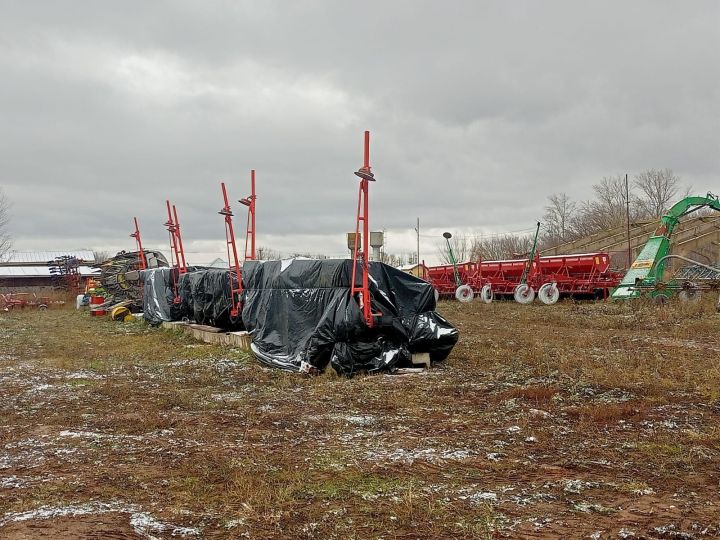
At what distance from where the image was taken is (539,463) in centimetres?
440

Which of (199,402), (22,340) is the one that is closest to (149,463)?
(199,402)

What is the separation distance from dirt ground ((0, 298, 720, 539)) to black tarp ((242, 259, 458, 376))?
0.41 metres

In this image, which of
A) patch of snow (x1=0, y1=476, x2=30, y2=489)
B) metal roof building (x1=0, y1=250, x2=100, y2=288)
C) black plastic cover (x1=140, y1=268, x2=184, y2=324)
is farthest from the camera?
metal roof building (x1=0, y1=250, x2=100, y2=288)

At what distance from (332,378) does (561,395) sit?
3.01 m

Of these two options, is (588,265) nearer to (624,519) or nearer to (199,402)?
(199,402)

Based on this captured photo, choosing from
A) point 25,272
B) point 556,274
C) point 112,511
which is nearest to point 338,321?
point 112,511

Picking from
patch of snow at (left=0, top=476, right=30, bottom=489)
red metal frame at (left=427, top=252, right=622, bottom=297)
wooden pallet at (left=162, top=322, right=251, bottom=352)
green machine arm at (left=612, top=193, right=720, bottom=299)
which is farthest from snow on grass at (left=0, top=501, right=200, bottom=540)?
red metal frame at (left=427, top=252, right=622, bottom=297)

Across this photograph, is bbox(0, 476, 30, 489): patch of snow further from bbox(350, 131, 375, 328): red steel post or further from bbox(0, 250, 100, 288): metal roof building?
bbox(0, 250, 100, 288): metal roof building

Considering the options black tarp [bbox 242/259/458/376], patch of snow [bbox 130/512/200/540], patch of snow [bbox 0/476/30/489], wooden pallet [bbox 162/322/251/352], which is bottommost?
patch of snow [bbox 0/476/30/489]

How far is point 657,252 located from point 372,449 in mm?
16234

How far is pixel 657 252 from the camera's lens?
59.9 feet

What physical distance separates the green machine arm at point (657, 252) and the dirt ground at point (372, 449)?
921 cm

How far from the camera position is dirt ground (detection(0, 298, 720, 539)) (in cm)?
344

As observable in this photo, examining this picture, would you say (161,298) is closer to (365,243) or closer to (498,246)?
(365,243)
